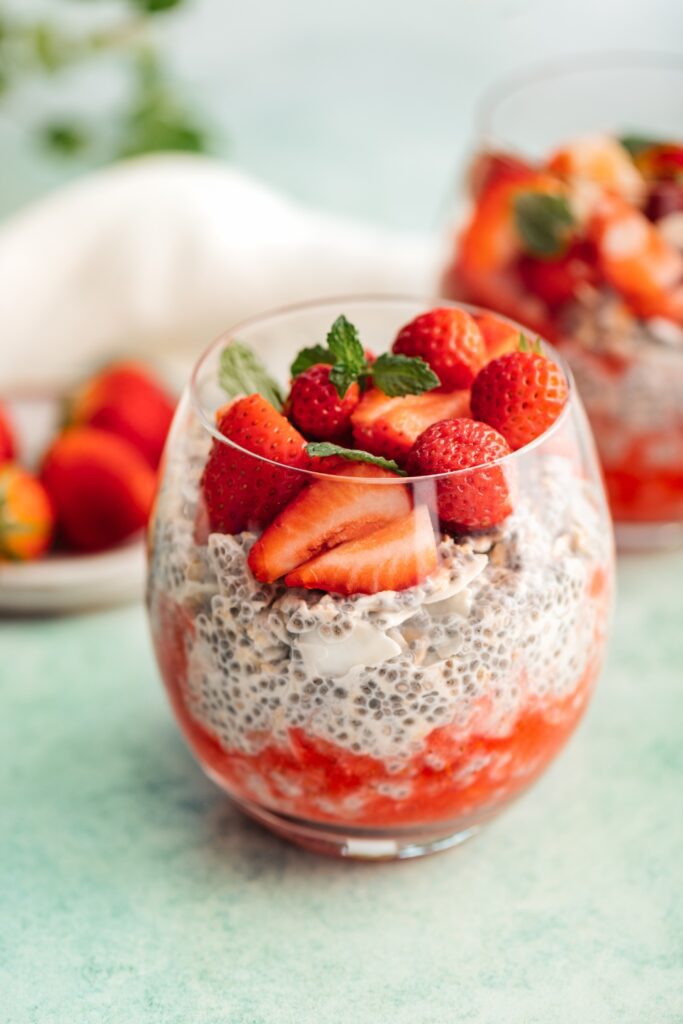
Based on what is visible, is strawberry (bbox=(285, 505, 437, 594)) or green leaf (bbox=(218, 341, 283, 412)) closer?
strawberry (bbox=(285, 505, 437, 594))

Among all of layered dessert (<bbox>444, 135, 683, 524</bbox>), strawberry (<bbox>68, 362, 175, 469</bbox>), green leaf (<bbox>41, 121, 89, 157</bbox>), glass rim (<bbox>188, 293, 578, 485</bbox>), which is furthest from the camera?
green leaf (<bbox>41, 121, 89, 157</bbox>)

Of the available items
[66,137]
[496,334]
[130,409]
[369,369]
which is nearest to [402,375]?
[369,369]

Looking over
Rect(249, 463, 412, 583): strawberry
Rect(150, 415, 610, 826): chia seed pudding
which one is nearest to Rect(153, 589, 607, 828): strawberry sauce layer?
Rect(150, 415, 610, 826): chia seed pudding

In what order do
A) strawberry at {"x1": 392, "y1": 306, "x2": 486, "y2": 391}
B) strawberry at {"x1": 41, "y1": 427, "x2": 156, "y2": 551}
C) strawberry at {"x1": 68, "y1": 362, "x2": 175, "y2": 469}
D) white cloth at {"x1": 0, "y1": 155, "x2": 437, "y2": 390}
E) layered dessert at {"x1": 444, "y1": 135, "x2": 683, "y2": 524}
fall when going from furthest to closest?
white cloth at {"x1": 0, "y1": 155, "x2": 437, "y2": 390}, strawberry at {"x1": 68, "y1": 362, "x2": 175, "y2": 469}, strawberry at {"x1": 41, "y1": 427, "x2": 156, "y2": 551}, layered dessert at {"x1": 444, "y1": 135, "x2": 683, "y2": 524}, strawberry at {"x1": 392, "y1": 306, "x2": 486, "y2": 391}

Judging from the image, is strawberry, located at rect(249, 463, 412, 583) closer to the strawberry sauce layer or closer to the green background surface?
the strawberry sauce layer

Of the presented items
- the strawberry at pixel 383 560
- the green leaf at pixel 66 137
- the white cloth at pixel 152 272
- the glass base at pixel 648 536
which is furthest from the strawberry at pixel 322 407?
the green leaf at pixel 66 137

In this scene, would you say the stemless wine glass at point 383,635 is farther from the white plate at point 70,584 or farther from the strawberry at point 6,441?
the strawberry at point 6,441

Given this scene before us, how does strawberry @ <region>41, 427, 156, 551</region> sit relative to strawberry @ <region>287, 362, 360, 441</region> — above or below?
below
